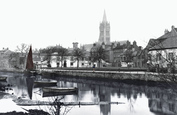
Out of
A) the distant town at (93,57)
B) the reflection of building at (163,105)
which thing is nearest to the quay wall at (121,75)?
the reflection of building at (163,105)

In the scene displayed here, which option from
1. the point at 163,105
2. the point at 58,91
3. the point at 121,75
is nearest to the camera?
the point at 163,105

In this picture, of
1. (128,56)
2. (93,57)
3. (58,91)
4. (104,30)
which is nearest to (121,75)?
(58,91)

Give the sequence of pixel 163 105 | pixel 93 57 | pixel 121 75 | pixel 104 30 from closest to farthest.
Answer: pixel 163 105, pixel 121 75, pixel 93 57, pixel 104 30

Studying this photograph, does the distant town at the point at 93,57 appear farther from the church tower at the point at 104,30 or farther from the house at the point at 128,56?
the church tower at the point at 104,30

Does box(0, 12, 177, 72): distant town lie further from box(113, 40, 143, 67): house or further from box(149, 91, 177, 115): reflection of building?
box(149, 91, 177, 115): reflection of building

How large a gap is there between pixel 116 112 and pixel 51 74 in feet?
146

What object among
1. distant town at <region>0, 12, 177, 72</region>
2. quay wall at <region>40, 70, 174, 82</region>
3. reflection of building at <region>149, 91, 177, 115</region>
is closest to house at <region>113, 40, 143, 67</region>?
distant town at <region>0, 12, 177, 72</region>

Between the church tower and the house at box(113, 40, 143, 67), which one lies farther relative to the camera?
the church tower

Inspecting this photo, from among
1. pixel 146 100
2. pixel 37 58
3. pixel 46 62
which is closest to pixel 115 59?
pixel 46 62

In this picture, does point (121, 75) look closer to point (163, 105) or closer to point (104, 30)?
point (163, 105)

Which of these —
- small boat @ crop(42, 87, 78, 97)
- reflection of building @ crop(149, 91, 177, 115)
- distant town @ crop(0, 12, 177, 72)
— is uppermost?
distant town @ crop(0, 12, 177, 72)

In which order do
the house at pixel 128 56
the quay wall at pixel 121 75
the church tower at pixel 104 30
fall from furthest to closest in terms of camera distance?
the church tower at pixel 104 30 < the house at pixel 128 56 < the quay wall at pixel 121 75

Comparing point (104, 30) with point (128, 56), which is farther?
point (104, 30)

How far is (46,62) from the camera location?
9306 centimetres
